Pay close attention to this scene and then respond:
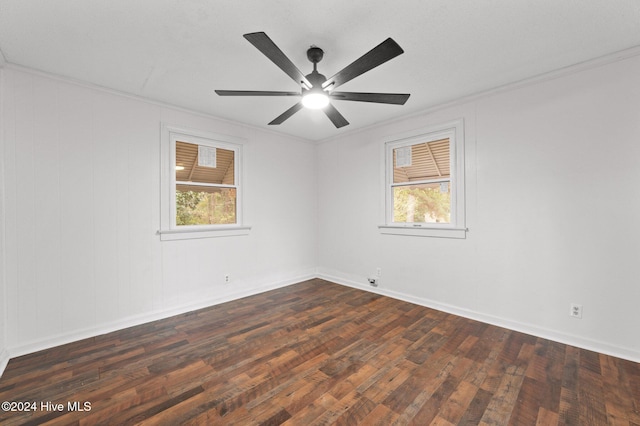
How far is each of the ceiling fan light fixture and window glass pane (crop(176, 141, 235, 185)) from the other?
2.06 m

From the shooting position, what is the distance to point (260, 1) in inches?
Answer: 69.3

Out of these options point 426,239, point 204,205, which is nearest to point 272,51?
point 204,205

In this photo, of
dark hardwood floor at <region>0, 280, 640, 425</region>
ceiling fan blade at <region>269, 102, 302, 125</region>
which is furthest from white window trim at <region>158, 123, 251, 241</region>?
ceiling fan blade at <region>269, 102, 302, 125</region>

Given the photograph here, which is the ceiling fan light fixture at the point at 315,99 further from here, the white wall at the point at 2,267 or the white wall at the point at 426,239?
the white wall at the point at 2,267

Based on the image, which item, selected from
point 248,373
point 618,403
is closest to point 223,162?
point 248,373

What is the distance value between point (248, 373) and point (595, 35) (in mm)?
3809

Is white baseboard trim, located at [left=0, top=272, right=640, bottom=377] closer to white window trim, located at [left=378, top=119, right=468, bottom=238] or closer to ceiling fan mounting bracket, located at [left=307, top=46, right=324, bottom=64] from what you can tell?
white window trim, located at [left=378, top=119, right=468, bottom=238]

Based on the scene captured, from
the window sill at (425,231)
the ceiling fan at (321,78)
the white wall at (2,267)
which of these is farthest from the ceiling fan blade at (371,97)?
the white wall at (2,267)

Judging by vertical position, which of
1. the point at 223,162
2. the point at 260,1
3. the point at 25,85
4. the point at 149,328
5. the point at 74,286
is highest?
the point at 260,1

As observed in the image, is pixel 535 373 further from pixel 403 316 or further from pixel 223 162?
pixel 223 162

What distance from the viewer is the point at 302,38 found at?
6.97 ft

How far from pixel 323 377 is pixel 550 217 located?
2.67m

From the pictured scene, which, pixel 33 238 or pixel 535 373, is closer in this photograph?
pixel 535 373

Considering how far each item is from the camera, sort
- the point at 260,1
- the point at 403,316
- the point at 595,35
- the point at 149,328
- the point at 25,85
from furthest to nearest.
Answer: the point at 403,316 < the point at 149,328 < the point at 25,85 < the point at 595,35 < the point at 260,1
